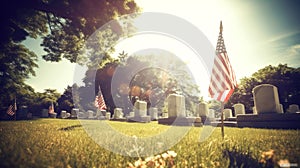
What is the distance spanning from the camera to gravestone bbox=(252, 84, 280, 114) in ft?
33.7

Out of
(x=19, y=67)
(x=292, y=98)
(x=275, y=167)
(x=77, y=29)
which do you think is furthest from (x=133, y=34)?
(x=292, y=98)

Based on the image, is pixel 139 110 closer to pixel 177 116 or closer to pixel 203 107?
pixel 177 116

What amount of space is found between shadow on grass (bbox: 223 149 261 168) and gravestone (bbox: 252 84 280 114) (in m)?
8.77

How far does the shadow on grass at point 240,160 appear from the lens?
260cm

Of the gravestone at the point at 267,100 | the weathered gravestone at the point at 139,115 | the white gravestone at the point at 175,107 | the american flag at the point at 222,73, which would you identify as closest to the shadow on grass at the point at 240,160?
the american flag at the point at 222,73

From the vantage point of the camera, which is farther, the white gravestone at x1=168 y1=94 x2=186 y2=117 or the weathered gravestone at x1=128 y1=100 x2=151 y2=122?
the weathered gravestone at x1=128 y1=100 x2=151 y2=122

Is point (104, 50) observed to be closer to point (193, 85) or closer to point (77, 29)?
point (77, 29)

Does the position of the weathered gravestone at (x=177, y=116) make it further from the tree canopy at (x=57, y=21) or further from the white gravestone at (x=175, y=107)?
the tree canopy at (x=57, y=21)

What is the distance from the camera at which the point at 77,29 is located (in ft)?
38.4

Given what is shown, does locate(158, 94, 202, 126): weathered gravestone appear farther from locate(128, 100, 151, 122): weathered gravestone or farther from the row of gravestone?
locate(128, 100, 151, 122): weathered gravestone

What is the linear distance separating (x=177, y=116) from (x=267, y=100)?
6.29 m

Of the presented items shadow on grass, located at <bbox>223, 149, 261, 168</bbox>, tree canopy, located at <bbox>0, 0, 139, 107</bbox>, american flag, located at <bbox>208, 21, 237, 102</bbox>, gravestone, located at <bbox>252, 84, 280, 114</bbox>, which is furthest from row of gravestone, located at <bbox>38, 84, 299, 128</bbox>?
shadow on grass, located at <bbox>223, 149, 261, 168</bbox>

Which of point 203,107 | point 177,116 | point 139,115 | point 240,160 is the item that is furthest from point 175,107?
point 240,160

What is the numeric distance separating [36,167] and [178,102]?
13.3 m
